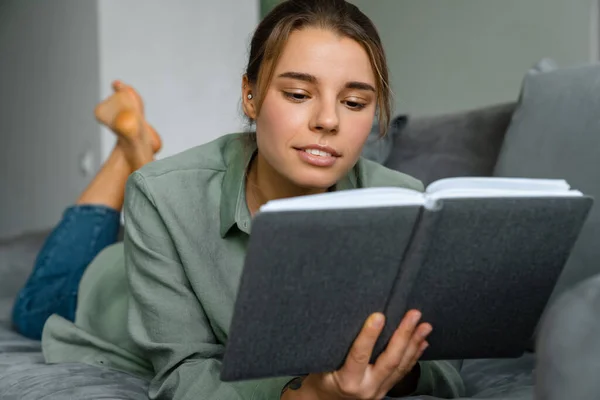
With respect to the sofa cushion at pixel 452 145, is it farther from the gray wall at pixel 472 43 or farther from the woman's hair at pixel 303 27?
the gray wall at pixel 472 43

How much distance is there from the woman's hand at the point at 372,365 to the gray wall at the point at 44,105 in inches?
116

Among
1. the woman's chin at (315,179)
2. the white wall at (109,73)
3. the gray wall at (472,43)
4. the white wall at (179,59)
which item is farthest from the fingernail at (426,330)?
the white wall at (179,59)

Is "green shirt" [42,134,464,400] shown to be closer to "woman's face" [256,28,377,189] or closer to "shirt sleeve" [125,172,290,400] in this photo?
"shirt sleeve" [125,172,290,400]

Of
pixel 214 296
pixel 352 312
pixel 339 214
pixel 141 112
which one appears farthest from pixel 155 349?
pixel 141 112

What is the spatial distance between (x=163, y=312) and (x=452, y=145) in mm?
916

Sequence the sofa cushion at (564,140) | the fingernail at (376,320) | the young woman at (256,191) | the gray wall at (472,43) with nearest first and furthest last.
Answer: the fingernail at (376,320) → the young woman at (256,191) → the sofa cushion at (564,140) → the gray wall at (472,43)

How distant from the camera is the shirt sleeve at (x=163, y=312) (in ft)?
4.09

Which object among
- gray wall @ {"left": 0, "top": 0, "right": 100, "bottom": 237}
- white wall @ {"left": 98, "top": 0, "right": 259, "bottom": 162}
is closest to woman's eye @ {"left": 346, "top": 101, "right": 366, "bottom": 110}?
white wall @ {"left": 98, "top": 0, "right": 259, "bottom": 162}

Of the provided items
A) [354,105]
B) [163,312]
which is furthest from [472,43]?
[163,312]

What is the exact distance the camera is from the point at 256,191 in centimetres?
146

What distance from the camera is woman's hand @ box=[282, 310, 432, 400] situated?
3.24ft

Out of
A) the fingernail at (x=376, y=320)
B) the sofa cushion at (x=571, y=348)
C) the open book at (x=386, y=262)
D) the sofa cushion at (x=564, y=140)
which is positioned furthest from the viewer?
the sofa cushion at (x=564, y=140)

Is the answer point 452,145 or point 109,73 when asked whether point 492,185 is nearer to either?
point 452,145

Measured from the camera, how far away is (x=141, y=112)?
2.26 m
